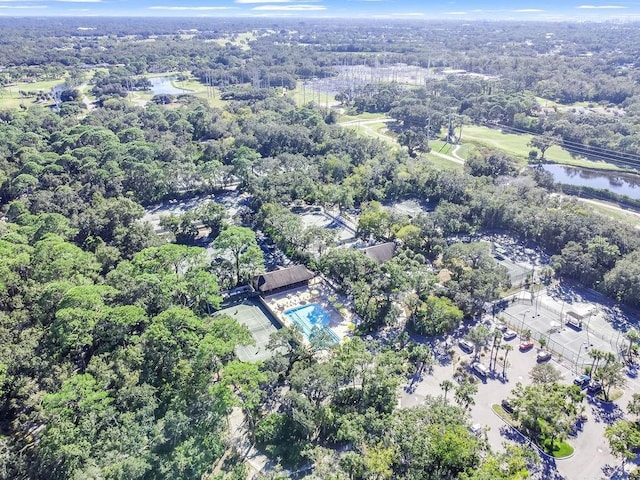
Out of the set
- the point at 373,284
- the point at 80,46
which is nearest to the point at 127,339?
the point at 373,284

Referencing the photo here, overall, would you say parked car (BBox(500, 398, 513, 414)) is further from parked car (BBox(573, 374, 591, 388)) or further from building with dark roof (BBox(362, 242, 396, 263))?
building with dark roof (BBox(362, 242, 396, 263))

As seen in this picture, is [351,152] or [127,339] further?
[351,152]

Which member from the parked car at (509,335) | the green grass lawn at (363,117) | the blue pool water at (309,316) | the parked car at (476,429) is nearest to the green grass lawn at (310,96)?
the green grass lawn at (363,117)

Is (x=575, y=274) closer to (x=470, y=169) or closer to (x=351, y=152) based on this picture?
(x=470, y=169)

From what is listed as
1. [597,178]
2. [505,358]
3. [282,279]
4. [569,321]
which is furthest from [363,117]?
[505,358]

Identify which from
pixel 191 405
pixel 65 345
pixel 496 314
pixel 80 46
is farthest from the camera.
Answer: pixel 80 46

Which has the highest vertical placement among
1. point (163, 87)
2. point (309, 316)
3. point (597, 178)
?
point (309, 316)

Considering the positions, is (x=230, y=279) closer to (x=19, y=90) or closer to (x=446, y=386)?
(x=446, y=386)
